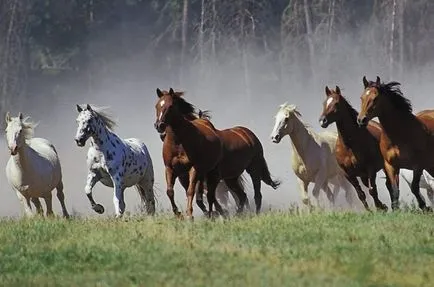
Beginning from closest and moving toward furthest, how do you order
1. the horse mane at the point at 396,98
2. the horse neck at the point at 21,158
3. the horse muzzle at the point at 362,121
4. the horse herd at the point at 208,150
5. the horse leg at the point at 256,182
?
the horse muzzle at the point at 362,121 → the horse herd at the point at 208,150 → the horse mane at the point at 396,98 → the horse neck at the point at 21,158 → the horse leg at the point at 256,182

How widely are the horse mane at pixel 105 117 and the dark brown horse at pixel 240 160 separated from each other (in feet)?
6.16

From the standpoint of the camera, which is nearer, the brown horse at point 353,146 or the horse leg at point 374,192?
the horse leg at point 374,192

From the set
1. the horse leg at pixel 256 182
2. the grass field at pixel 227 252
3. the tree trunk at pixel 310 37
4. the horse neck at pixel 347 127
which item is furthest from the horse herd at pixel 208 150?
the tree trunk at pixel 310 37

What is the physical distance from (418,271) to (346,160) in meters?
7.28

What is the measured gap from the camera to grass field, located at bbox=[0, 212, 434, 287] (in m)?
12.8

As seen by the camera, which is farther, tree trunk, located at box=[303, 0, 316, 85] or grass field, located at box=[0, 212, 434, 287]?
tree trunk, located at box=[303, 0, 316, 85]

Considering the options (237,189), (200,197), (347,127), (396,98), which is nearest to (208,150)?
(200,197)

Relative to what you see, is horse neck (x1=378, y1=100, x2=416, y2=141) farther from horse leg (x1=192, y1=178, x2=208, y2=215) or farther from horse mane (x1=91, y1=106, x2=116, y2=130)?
horse mane (x1=91, y1=106, x2=116, y2=130)

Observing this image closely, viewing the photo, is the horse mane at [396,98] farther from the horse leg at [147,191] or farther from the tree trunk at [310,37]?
the tree trunk at [310,37]

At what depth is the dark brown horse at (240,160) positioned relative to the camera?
21.9 m

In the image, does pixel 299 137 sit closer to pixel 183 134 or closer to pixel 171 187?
pixel 183 134

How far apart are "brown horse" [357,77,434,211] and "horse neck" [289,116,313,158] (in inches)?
155

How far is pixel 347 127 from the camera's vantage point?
20.5 m

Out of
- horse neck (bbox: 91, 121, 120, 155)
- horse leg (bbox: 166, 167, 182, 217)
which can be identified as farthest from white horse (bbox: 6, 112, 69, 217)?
horse leg (bbox: 166, 167, 182, 217)
